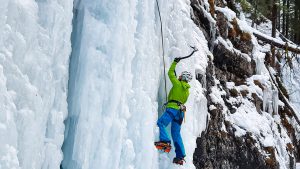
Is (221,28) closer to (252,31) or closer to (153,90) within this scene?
(252,31)

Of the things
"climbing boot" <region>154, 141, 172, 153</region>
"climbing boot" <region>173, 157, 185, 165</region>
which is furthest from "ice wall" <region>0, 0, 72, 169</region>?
"climbing boot" <region>173, 157, 185, 165</region>

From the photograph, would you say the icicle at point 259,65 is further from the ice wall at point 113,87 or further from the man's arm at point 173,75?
the ice wall at point 113,87

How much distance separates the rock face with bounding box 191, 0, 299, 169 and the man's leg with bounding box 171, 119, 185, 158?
257 centimetres

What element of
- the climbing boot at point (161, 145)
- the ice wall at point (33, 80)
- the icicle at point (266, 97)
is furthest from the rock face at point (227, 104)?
the ice wall at point (33, 80)

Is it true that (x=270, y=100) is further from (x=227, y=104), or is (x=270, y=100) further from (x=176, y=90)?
(x=176, y=90)

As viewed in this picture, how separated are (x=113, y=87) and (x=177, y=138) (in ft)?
6.09

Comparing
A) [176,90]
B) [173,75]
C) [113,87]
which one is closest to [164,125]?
[176,90]

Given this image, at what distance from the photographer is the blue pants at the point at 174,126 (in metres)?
5.89

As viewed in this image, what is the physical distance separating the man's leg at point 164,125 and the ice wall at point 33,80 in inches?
80.8

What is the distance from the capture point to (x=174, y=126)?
6.21m

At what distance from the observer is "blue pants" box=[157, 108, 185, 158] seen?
5.89 metres

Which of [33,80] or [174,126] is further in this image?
[174,126]

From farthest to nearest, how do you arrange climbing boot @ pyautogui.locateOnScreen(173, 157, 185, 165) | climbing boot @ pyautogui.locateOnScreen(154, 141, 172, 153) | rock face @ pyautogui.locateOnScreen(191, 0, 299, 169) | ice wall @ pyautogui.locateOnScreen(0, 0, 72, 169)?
1. rock face @ pyautogui.locateOnScreen(191, 0, 299, 169)
2. climbing boot @ pyautogui.locateOnScreen(173, 157, 185, 165)
3. climbing boot @ pyautogui.locateOnScreen(154, 141, 172, 153)
4. ice wall @ pyautogui.locateOnScreen(0, 0, 72, 169)

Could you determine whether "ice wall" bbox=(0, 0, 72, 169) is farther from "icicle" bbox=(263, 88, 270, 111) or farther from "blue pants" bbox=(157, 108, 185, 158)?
"icicle" bbox=(263, 88, 270, 111)
